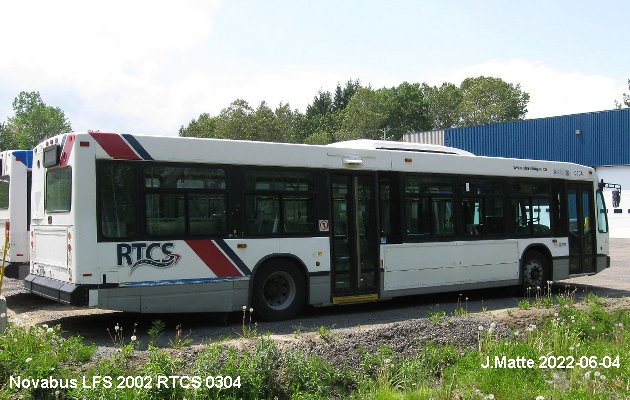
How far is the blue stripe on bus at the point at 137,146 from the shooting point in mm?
9367

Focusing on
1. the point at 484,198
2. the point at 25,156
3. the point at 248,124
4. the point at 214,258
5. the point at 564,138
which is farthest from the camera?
the point at 248,124

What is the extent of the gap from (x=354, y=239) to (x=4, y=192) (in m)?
7.09

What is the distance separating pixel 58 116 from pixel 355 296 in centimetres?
9746

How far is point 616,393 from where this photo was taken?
654cm

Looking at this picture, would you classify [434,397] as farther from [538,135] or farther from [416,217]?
[538,135]

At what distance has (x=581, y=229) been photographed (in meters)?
15.4

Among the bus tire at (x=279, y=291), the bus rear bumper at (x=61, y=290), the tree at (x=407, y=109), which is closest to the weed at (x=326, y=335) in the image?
the bus tire at (x=279, y=291)

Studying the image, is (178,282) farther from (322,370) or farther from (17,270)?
(17,270)

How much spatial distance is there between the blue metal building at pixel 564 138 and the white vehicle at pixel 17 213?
108 feet

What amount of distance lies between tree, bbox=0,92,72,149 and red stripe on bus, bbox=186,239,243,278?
9010 cm

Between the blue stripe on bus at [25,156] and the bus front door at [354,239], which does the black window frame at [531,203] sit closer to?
the bus front door at [354,239]

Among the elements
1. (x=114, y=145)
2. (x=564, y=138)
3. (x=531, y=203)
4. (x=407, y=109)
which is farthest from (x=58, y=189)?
(x=407, y=109)

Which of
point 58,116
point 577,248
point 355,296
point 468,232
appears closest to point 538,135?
point 577,248

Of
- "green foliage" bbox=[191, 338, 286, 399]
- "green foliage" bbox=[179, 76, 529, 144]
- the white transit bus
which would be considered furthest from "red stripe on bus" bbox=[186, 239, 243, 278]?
"green foliage" bbox=[179, 76, 529, 144]
